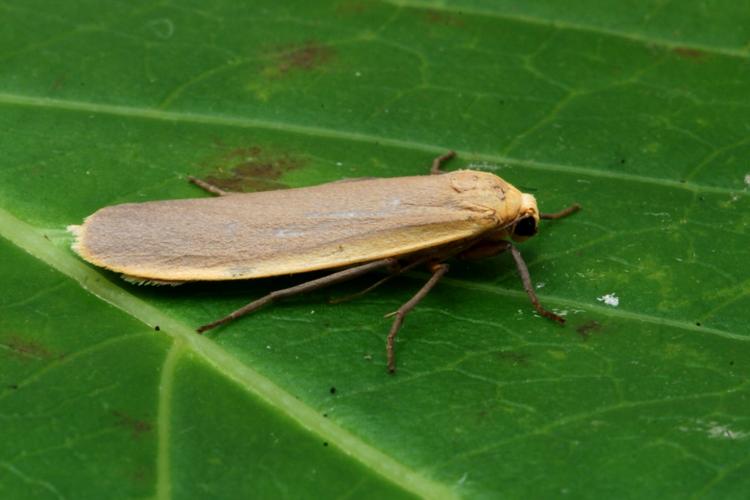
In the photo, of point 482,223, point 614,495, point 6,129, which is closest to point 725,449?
point 614,495

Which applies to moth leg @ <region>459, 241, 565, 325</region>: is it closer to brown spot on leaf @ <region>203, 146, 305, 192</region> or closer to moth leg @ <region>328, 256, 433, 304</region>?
moth leg @ <region>328, 256, 433, 304</region>

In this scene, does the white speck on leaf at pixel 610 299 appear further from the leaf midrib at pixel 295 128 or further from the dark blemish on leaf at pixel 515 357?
the leaf midrib at pixel 295 128

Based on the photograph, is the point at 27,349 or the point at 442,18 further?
the point at 442,18

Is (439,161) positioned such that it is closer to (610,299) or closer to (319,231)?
(319,231)

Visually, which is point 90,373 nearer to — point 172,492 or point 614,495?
point 172,492

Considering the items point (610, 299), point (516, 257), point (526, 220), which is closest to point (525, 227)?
point (526, 220)

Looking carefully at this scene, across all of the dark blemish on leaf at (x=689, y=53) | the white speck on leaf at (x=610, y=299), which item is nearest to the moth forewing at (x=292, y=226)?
the white speck on leaf at (x=610, y=299)
